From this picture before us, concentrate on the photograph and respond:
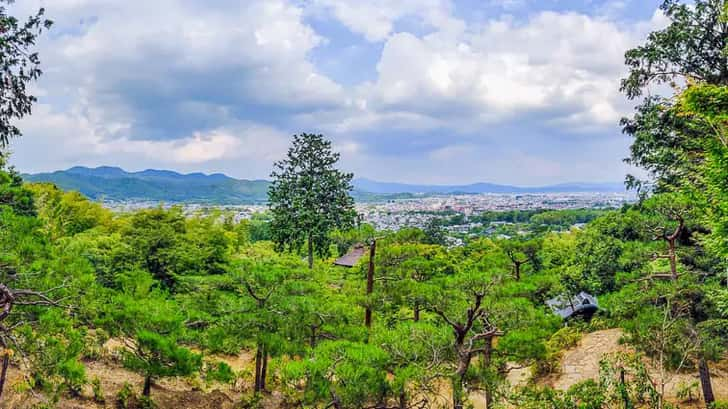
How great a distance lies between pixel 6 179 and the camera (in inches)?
194

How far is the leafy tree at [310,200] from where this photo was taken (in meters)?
13.8

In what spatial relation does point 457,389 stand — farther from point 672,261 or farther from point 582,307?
point 582,307

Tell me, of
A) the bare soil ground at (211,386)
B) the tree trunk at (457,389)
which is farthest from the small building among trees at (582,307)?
the tree trunk at (457,389)

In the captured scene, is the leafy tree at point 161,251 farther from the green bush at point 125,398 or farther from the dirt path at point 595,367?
the dirt path at point 595,367

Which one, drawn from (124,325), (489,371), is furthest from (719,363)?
(124,325)

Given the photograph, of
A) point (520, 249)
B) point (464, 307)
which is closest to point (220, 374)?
point (464, 307)

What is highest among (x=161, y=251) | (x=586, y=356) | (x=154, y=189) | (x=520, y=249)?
(x=154, y=189)

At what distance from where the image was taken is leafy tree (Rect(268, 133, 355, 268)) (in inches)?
542

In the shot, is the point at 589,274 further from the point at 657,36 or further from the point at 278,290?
the point at 278,290

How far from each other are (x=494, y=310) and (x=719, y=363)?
5.44 m

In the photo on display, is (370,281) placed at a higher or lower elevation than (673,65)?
lower

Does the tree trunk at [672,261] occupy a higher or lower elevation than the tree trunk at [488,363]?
higher

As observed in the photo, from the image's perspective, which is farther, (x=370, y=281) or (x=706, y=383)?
(x=370, y=281)

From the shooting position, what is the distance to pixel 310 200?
547 inches
